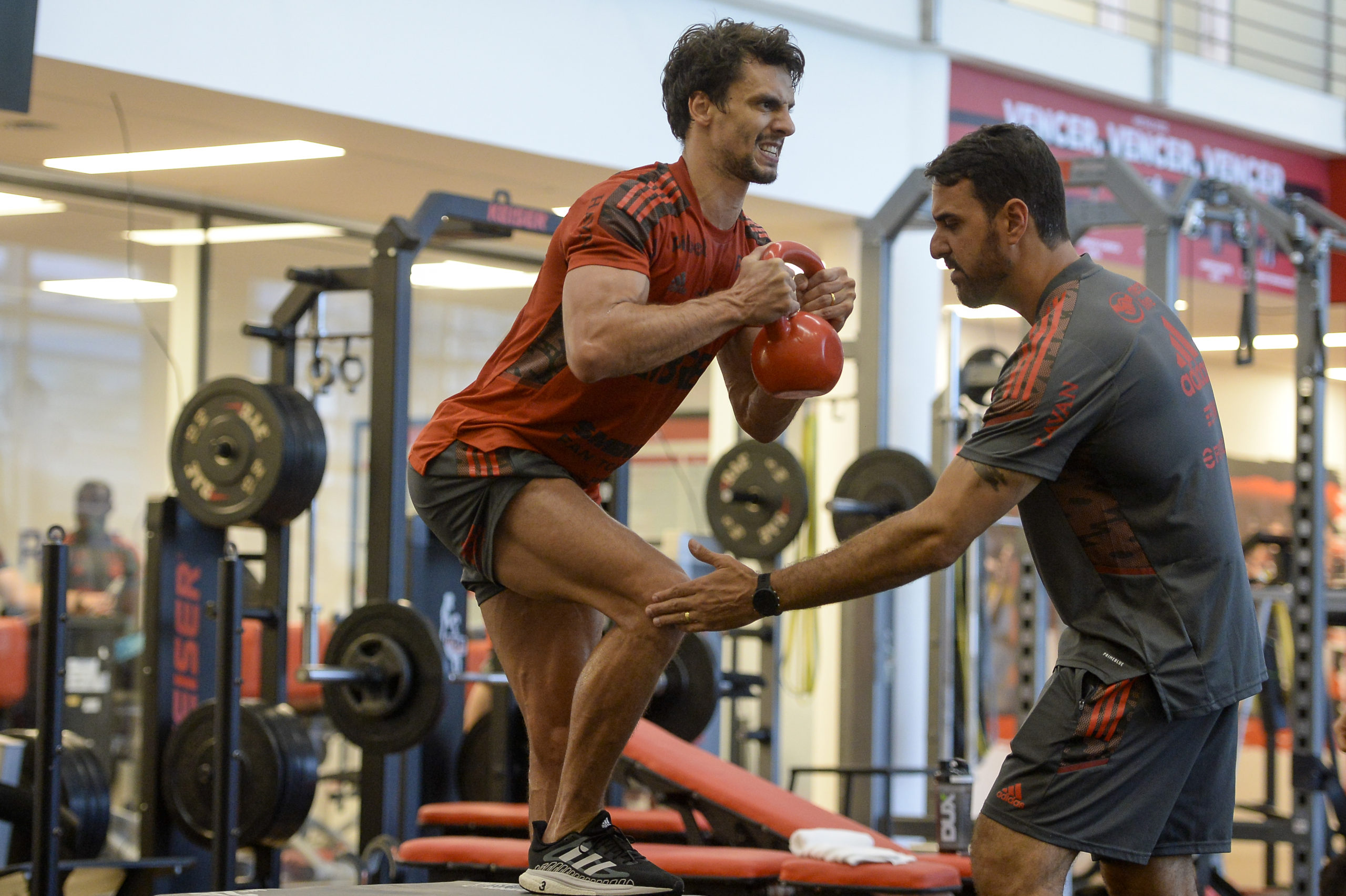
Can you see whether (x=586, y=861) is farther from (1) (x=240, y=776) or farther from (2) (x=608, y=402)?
(1) (x=240, y=776)

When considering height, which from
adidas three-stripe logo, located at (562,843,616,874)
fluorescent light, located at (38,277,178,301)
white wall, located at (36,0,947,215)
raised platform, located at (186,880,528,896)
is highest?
white wall, located at (36,0,947,215)

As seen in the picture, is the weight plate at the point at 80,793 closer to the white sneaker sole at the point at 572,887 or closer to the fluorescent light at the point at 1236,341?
the white sneaker sole at the point at 572,887

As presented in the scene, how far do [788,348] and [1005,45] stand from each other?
5.19 m

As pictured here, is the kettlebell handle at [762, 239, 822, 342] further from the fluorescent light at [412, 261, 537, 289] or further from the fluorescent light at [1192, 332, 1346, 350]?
the fluorescent light at [1192, 332, 1346, 350]

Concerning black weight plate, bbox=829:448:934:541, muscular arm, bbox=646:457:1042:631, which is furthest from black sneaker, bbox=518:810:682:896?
black weight plate, bbox=829:448:934:541

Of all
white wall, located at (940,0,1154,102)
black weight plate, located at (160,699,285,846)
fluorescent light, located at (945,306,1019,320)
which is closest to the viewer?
black weight plate, located at (160,699,285,846)

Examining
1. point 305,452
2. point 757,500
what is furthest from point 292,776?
point 757,500

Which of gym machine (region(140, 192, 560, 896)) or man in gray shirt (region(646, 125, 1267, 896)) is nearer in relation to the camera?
man in gray shirt (region(646, 125, 1267, 896))

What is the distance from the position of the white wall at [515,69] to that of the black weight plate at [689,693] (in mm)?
1873

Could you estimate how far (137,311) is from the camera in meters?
7.12

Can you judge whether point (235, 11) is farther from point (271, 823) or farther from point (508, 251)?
point (508, 251)

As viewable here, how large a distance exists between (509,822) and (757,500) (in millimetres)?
1927

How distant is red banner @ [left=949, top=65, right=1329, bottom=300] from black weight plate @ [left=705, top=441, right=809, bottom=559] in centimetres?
190

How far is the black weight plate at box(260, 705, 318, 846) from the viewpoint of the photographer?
457 cm
